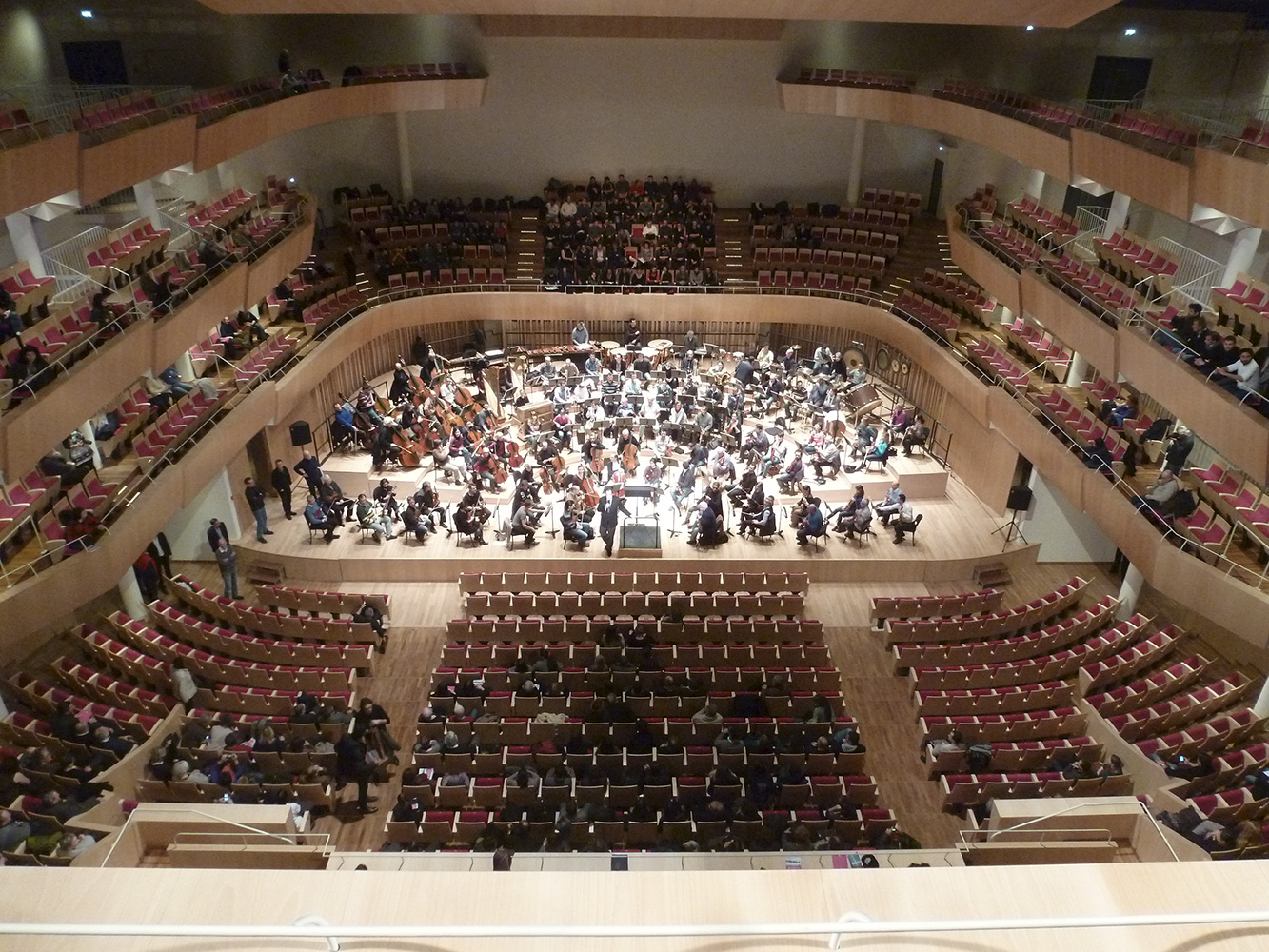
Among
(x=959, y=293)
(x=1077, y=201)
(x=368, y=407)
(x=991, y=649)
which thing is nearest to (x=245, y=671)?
(x=368, y=407)

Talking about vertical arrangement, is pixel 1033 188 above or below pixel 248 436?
above

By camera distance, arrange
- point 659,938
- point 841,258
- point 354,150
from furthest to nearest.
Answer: point 354,150
point 841,258
point 659,938

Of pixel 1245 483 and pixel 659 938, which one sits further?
pixel 1245 483

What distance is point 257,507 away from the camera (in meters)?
10.9

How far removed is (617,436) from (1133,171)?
7.34 meters

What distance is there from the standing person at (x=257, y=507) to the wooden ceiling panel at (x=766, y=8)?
545 centimetres

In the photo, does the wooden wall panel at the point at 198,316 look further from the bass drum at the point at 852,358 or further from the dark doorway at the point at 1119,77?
the dark doorway at the point at 1119,77

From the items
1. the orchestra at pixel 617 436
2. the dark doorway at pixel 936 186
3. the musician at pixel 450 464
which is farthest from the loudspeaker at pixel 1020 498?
the dark doorway at pixel 936 186

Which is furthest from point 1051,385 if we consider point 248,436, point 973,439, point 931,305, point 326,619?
point 248,436

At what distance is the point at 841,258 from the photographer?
1636 centimetres

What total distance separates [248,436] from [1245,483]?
11.5 m

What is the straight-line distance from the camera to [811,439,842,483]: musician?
12.3 m

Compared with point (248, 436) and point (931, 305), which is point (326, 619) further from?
point (931, 305)

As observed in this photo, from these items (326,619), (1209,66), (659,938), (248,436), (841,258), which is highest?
(1209,66)
